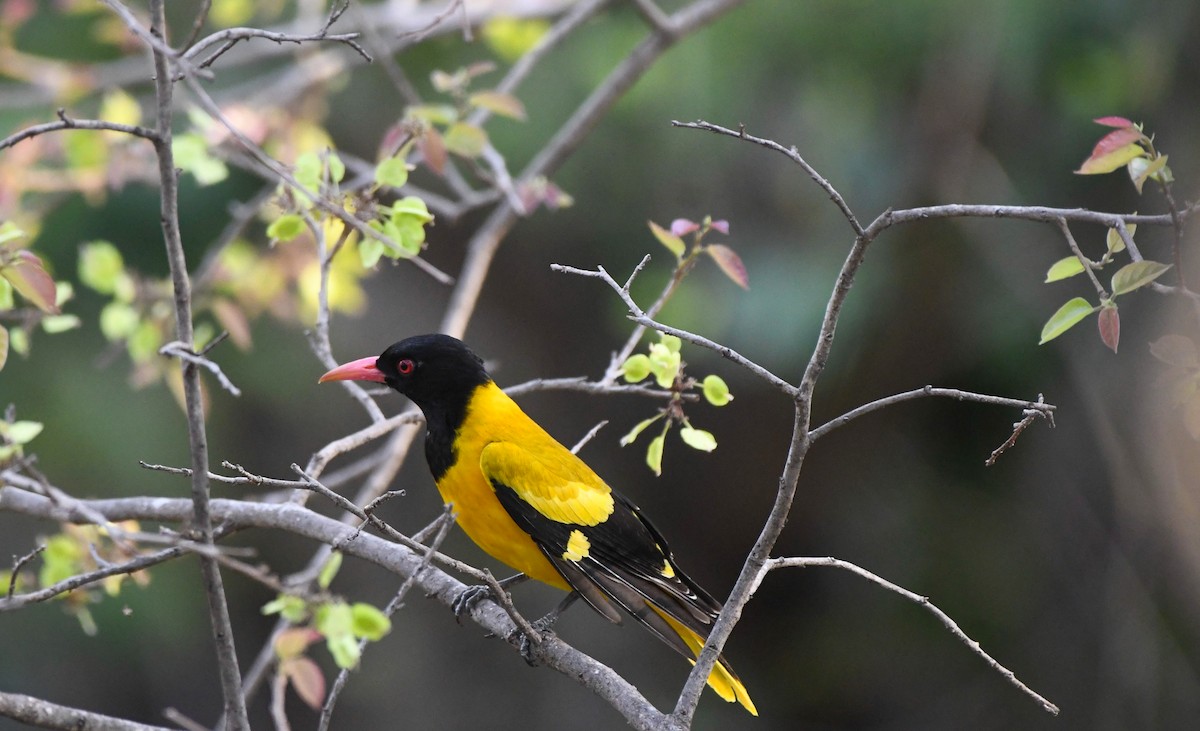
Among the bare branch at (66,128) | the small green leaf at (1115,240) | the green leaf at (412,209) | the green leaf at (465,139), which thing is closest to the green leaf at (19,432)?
the bare branch at (66,128)

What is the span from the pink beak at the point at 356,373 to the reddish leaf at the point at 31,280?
881 mm

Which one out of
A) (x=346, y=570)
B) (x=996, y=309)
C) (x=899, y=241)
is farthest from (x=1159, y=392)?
(x=346, y=570)

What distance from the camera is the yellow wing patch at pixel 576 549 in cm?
290

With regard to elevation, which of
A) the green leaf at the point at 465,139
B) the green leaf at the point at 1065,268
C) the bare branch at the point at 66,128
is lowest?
the bare branch at the point at 66,128

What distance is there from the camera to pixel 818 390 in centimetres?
525

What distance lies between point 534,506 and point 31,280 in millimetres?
1334

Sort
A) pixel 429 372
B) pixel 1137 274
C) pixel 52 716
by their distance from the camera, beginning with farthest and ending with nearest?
pixel 429 372 < pixel 52 716 < pixel 1137 274

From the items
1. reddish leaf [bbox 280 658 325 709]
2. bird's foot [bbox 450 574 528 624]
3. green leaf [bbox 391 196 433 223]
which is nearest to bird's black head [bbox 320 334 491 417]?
bird's foot [bbox 450 574 528 624]

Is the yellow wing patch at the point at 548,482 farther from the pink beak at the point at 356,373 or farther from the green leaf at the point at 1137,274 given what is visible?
the green leaf at the point at 1137,274

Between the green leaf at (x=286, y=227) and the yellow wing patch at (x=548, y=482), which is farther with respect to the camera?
the yellow wing patch at (x=548, y=482)

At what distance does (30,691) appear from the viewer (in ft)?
21.5

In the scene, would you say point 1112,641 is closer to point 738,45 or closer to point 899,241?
point 899,241

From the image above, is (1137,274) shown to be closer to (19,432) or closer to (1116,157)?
(1116,157)

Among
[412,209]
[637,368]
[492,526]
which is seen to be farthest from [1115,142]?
[492,526]
